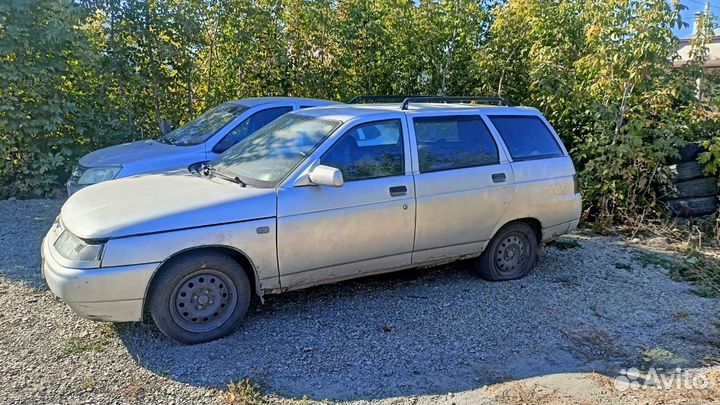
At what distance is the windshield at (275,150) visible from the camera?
419 cm

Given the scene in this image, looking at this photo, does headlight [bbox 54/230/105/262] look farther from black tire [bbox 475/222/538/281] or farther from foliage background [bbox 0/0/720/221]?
foliage background [bbox 0/0/720/221]

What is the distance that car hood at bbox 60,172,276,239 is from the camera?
3547 millimetres

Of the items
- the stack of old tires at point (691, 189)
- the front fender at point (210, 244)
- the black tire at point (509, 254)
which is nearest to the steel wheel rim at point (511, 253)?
the black tire at point (509, 254)

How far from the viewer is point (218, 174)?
4496 millimetres

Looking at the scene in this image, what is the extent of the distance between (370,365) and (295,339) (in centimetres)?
63

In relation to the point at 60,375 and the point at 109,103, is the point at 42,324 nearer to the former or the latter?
the point at 60,375

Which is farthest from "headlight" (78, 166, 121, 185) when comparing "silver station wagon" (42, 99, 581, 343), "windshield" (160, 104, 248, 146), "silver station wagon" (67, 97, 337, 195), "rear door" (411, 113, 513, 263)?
"rear door" (411, 113, 513, 263)

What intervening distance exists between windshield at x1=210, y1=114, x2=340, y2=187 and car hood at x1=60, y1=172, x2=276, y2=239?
176 millimetres

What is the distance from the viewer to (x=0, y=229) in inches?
261

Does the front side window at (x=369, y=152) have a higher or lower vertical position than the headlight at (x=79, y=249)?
higher

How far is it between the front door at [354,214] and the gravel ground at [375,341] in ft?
1.44

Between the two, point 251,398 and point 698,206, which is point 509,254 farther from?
point 698,206


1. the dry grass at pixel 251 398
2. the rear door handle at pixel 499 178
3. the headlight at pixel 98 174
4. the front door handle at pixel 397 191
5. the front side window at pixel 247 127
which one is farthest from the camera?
the front side window at pixel 247 127

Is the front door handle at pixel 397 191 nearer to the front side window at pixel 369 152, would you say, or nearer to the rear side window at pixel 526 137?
the front side window at pixel 369 152
